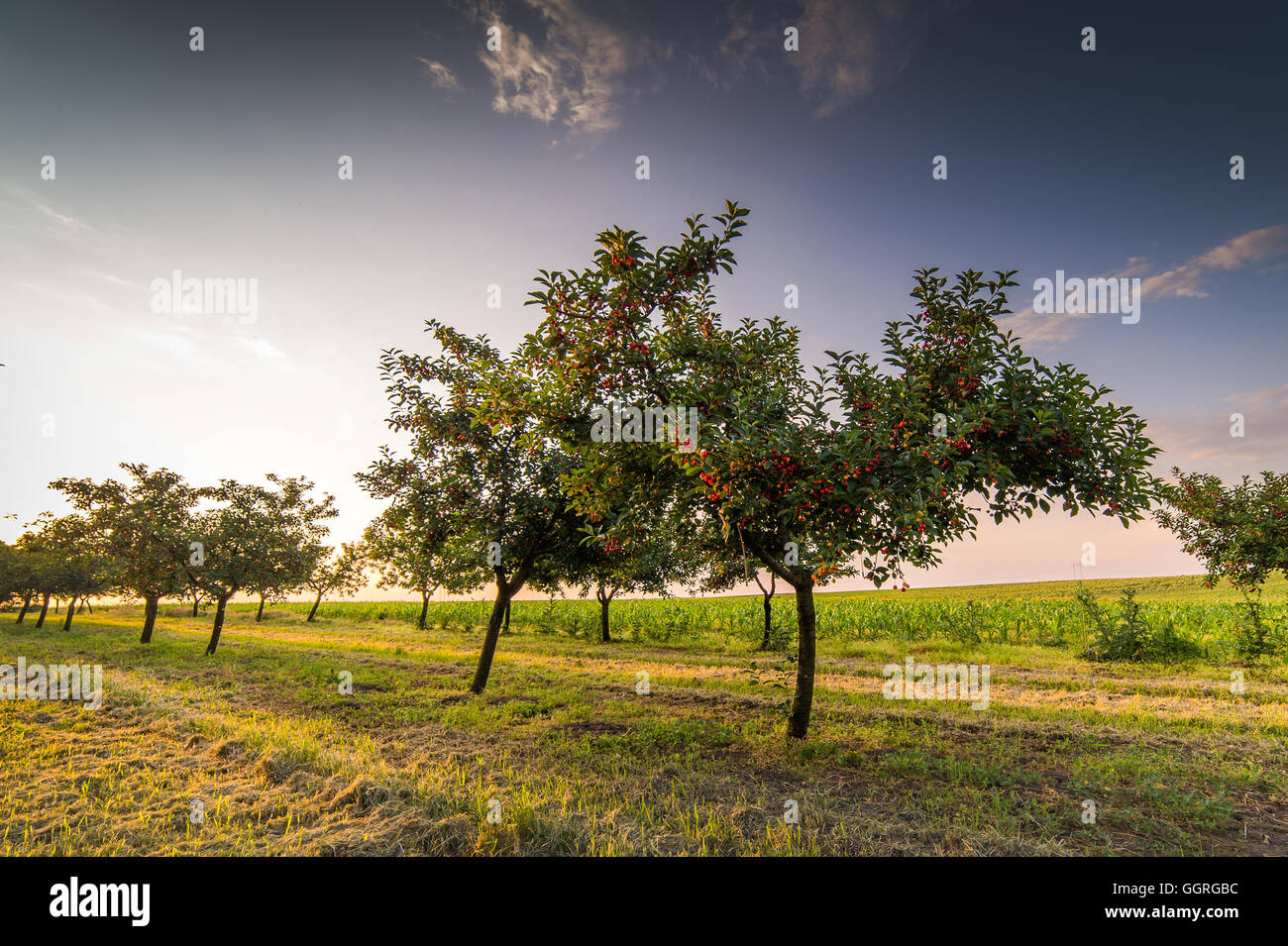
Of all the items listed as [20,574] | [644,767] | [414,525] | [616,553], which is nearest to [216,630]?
[414,525]

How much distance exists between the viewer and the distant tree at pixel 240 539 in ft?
78.2

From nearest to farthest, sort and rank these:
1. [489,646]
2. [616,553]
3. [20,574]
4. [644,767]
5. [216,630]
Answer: [644,767] → [616,553] → [489,646] → [216,630] → [20,574]

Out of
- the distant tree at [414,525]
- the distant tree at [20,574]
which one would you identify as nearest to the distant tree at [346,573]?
the distant tree at [20,574]

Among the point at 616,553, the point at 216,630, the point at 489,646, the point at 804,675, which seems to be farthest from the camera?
the point at 216,630

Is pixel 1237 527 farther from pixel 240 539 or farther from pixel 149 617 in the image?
pixel 149 617

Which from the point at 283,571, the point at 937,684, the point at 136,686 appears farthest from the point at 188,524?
the point at 937,684

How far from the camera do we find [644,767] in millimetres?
8164

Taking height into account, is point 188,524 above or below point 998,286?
below

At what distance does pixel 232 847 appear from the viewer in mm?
5137

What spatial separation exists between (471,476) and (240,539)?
1786 cm

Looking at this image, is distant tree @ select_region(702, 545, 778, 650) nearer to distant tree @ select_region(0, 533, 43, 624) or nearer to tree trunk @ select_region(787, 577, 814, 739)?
tree trunk @ select_region(787, 577, 814, 739)

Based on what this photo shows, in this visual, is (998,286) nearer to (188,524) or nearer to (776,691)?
(776,691)

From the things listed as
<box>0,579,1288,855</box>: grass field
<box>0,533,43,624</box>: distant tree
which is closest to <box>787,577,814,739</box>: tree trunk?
<box>0,579,1288,855</box>: grass field
